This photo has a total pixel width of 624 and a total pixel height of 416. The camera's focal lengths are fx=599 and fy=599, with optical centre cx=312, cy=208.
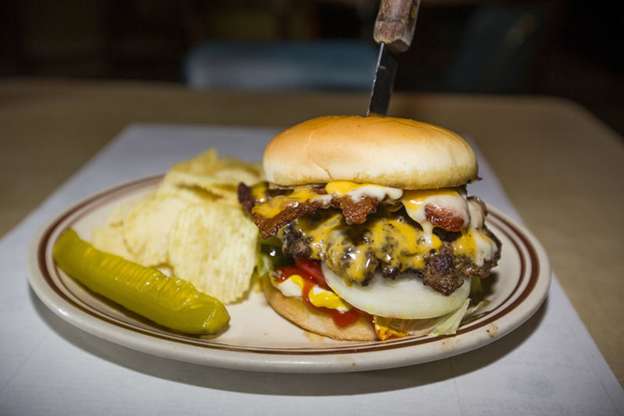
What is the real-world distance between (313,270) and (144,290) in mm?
406

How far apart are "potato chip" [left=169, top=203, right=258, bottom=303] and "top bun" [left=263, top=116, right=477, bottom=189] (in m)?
0.23

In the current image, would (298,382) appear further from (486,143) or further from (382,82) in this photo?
(486,143)

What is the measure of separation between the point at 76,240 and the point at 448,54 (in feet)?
13.7

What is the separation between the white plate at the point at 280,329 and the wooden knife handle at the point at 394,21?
69 centimetres

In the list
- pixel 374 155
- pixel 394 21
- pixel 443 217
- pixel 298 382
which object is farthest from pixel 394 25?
pixel 298 382

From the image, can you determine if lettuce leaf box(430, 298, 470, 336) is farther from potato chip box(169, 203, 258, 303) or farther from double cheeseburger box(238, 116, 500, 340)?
potato chip box(169, 203, 258, 303)

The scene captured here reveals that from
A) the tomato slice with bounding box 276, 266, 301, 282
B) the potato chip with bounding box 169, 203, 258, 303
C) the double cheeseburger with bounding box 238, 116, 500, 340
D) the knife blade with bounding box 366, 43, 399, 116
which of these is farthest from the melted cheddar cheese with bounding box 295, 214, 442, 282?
the knife blade with bounding box 366, 43, 399, 116

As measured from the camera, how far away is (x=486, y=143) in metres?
3.13

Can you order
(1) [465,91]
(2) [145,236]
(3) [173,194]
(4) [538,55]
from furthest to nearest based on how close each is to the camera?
(1) [465,91] < (4) [538,55] < (3) [173,194] < (2) [145,236]

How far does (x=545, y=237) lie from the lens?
82.8 inches

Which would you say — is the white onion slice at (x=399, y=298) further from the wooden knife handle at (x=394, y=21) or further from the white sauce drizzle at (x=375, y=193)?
the wooden knife handle at (x=394, y=21)

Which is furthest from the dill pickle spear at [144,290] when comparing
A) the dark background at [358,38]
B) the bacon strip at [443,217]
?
the dark background at [358,38]

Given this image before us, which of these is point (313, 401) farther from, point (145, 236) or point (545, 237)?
point (545, 237)

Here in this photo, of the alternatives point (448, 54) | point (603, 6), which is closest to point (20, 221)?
point (448, 54)
